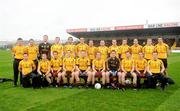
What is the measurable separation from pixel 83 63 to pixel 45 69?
1.31 m

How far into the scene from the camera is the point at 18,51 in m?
11.9

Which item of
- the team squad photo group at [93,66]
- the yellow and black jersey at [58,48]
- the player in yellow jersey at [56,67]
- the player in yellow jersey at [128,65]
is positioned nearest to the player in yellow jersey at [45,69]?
the team squad photo group at [93,66]

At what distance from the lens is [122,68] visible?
1126 centimetres

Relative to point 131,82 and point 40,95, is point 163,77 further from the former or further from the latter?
point 40,95

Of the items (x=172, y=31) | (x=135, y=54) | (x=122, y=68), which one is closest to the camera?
(x=122, y=68)

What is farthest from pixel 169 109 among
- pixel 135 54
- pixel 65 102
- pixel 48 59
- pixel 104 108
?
pixel 48 59

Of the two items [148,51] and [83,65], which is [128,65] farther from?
[83,65]

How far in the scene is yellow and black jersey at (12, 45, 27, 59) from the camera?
11.9m

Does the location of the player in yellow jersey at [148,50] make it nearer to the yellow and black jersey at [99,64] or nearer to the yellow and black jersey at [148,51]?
the yellow and black jersey at [148,51]

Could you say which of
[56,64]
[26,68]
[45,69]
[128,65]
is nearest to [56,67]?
[56,64]

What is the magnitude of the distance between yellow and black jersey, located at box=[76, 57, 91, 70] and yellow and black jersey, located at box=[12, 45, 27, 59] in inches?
75.7

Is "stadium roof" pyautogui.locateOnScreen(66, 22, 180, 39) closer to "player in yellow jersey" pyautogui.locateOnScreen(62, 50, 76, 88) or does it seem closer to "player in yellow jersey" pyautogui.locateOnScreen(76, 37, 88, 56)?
"player in yellow jersey" pyautogui.locateOnScreen(76, 37, 88, 56)

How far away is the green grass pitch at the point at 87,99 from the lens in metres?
7.96

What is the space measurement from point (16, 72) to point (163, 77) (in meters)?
Answer: 5.02
